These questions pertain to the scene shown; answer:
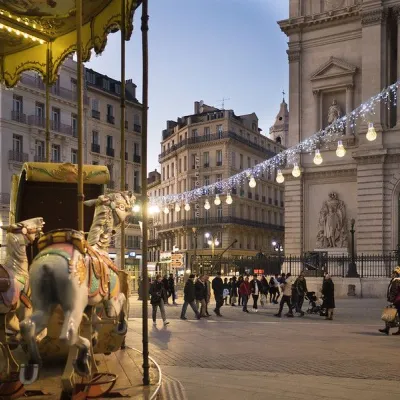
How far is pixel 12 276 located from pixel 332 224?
3560 centimetres

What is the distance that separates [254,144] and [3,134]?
43.3 meters

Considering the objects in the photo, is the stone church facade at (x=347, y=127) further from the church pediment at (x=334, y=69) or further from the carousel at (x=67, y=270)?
the carousel at (x=67, y=270)

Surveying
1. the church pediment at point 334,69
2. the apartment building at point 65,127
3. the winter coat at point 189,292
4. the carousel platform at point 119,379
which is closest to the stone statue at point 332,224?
the church pediment at point 334,69

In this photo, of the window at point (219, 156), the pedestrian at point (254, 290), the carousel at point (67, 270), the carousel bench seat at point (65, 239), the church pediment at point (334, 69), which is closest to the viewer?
the carousel at point (67, 270)

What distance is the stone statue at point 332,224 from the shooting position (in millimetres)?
41469

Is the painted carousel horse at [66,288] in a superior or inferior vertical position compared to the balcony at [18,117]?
inferior

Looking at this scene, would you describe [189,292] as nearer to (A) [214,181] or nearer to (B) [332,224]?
(B) [332,224]

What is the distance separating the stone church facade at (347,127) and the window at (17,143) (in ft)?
63.2

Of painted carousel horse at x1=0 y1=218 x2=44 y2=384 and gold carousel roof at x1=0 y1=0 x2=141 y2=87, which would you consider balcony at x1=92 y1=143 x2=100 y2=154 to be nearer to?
gold carousel roof at x1=0 y1=0 x2=141 y2=87

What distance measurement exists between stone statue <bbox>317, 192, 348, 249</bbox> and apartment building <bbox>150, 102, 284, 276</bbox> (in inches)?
1208

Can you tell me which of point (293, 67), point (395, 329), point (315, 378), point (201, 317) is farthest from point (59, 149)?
point (315, 378)

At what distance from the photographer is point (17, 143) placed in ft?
151

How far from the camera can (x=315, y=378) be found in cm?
1090

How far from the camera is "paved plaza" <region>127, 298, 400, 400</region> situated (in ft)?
32.4
